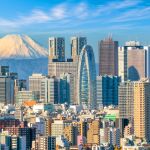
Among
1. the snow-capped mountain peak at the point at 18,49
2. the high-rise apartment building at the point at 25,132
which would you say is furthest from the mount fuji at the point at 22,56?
the high-rise apartment building at the point at 25,132

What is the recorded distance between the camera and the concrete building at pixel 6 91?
43.9 meters

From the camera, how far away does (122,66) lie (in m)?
50.1

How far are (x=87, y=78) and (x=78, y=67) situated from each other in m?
1.27

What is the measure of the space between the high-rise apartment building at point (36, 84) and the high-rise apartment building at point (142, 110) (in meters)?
10.1

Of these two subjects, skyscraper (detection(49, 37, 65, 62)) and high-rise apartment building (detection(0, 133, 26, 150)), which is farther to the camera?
skyscraper (detection(49, 37, 65, 62))

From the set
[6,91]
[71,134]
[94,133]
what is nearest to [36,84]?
[6,91]

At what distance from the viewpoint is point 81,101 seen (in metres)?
43.9

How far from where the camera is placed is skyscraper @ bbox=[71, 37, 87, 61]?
164ft

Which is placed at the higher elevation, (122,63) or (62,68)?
(122,63)

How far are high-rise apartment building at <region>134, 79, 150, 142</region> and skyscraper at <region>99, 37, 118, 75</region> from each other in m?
15.0

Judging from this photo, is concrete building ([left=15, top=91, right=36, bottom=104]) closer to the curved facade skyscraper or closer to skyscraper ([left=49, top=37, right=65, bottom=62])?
the curved facade skyscraper

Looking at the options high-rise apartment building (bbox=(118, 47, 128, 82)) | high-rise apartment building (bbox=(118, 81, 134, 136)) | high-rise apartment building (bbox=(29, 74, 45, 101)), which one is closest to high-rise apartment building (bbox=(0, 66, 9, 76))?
high-rise apartment building (bbox=(29, 74, 45, 101))

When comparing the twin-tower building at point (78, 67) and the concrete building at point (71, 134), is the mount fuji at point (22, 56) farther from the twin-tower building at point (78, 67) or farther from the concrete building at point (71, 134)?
the concrete building at point (71, 134)

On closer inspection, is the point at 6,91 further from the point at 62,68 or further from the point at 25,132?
the point at 25,132
